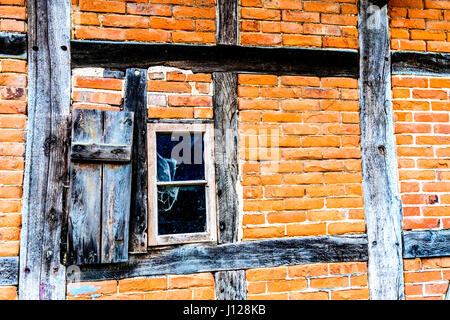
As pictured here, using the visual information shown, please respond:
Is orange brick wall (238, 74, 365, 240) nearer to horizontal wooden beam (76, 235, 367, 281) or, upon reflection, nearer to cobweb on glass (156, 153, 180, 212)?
horizontal wooden beam (76, 235, 367, 281)

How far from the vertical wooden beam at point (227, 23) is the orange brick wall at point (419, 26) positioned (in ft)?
3.79

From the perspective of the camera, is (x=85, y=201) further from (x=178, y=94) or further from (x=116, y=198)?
(x=178, y=94)

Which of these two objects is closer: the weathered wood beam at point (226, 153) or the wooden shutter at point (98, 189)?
the wooden shutter at point (98, 189)

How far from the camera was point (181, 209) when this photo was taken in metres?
2.42

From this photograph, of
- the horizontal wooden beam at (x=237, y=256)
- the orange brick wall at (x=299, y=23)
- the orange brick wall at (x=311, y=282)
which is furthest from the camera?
the orange brick wall at (x=299, y=23)

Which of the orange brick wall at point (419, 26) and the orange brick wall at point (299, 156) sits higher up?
the orange brick wall at point (419, 26)

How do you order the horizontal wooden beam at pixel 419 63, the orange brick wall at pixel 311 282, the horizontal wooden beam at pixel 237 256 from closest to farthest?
the horizontal wooden beam at pixel 237 256
the orange brick wall at pixel 311 282
the horizontal wooden beam at pixel 419 63

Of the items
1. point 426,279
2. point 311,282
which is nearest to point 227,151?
point 311,282

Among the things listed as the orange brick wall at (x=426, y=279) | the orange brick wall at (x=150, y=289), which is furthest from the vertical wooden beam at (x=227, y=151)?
the orange brick wall at (x=426, y=279)

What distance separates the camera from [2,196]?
7.04 ft

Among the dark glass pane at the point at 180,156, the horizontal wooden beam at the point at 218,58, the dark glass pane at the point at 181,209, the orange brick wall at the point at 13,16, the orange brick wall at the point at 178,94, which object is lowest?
the dark glass pane at the point at 181,209

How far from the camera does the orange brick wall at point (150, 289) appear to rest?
2223 millimetres

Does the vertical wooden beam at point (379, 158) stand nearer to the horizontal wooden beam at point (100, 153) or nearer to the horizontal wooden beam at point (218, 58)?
the horizontal wooden beam at point (218, 58)
